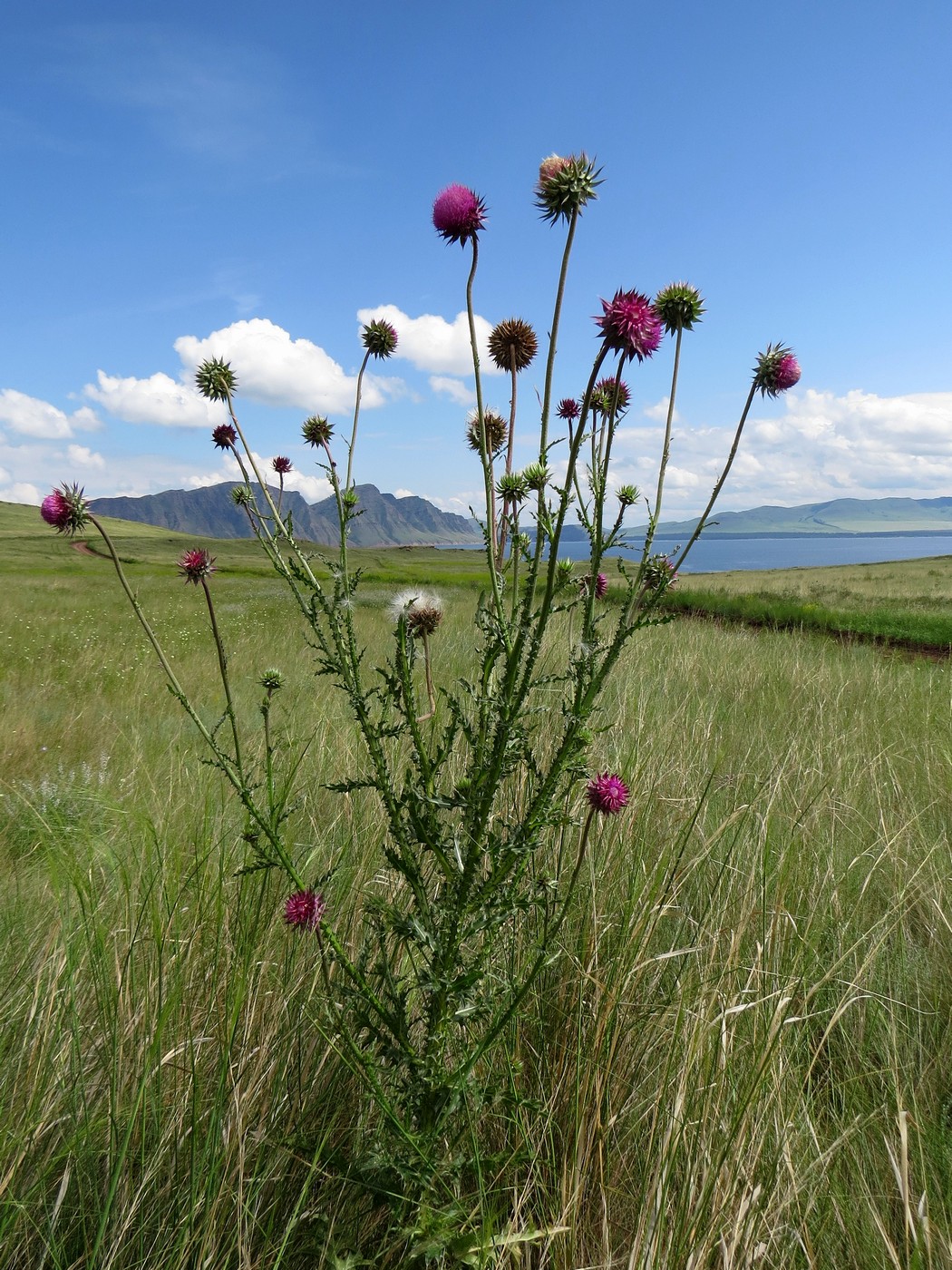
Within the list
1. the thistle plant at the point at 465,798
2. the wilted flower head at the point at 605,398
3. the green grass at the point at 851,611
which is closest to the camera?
the thistle plant at the point at 465,798

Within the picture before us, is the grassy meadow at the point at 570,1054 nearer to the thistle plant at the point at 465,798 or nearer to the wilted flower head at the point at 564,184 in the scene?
the thistle plant at the point at 465,798

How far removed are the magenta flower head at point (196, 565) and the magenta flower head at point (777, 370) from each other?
5.92 ft

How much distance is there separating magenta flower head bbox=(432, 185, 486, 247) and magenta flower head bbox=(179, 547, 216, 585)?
1.17 meters

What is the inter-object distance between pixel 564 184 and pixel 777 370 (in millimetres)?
844

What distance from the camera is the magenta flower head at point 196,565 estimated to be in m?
2.11

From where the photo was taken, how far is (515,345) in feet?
7.39

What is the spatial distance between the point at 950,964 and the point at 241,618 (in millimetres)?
14051

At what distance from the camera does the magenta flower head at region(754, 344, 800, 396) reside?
2010 millimetres

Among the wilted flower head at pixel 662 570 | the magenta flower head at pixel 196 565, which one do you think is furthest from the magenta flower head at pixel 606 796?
the magenta flower head at pixel 196 565

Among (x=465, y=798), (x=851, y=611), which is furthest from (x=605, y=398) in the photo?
(x=851, y=611)

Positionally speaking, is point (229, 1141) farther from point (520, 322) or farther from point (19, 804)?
point (19, 804)

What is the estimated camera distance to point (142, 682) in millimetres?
7215

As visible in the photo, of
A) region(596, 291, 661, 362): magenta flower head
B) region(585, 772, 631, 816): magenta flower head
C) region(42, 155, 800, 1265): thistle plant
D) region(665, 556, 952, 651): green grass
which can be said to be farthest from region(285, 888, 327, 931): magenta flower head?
region(665, 556, 952, 651): green grass

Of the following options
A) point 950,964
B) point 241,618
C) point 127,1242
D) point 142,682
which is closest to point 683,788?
point 950,964
